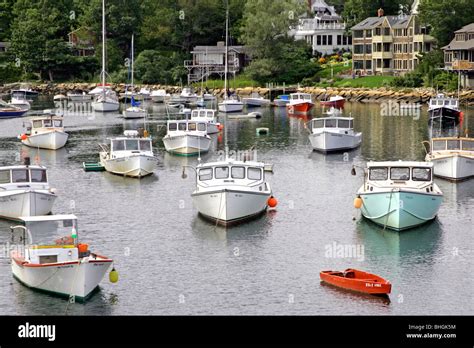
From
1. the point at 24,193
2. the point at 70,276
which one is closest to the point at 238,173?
the point at 24,193

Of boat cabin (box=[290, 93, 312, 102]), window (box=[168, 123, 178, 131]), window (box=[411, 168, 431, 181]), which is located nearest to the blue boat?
boat cabin (box=[290, 93, 312, 102])

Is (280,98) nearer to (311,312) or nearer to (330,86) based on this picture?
(330,86)

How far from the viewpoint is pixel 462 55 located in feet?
528

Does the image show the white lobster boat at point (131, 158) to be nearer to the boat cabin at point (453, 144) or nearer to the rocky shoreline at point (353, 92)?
the boat cabin at point (453, 144)

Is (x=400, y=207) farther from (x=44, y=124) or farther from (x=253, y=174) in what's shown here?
(x=44, y=124)

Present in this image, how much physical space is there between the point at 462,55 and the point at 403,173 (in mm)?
101772

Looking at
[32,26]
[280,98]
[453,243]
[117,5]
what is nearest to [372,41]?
[280,98]

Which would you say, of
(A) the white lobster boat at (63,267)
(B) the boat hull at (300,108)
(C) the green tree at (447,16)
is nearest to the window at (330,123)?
(B) the boat hull at (300,108)

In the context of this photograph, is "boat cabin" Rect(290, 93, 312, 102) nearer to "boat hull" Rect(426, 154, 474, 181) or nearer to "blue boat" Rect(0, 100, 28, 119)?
"blue boat" Rect(0, 100, 28, 119)

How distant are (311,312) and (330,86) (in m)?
129

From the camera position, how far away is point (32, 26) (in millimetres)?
198375

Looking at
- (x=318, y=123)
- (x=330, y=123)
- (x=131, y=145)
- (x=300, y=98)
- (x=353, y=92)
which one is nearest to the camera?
(x=131, y=145)

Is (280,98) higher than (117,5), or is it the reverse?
(117,5)

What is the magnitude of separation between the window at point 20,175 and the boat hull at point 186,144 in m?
30.9
